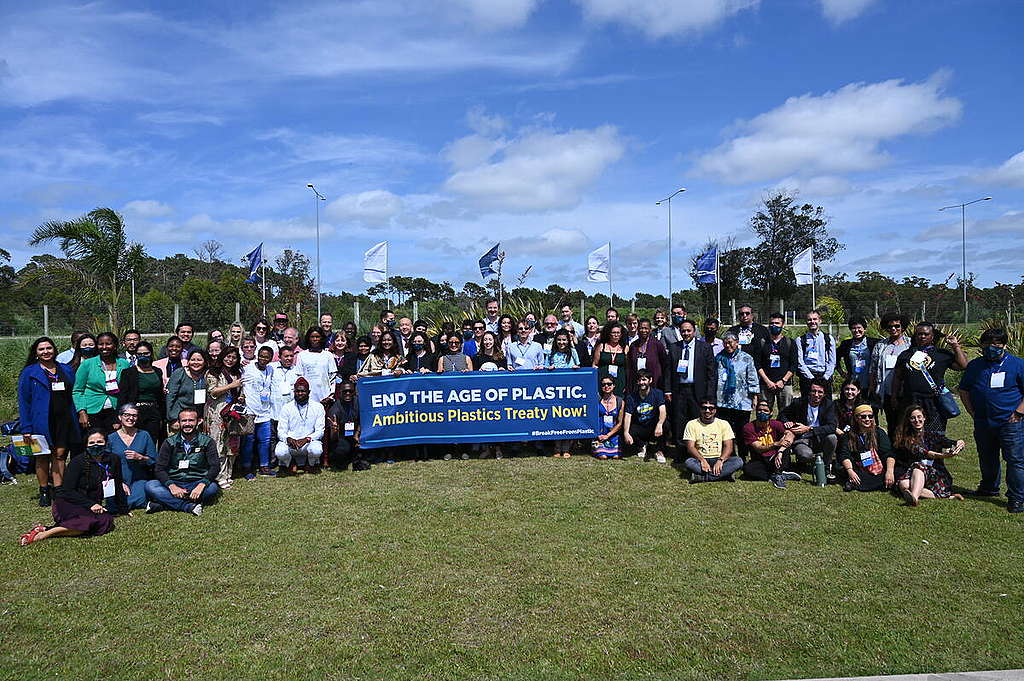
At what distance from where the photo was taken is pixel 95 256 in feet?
49.4

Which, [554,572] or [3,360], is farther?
[3,360]

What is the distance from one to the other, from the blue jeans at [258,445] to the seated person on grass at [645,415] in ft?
14.1

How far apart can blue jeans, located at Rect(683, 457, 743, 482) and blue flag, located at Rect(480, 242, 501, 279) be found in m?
11.8

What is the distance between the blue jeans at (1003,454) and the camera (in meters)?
6.43

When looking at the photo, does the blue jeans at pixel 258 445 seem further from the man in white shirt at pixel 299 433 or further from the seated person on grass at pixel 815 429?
the seated person on grass at pixel 815 429

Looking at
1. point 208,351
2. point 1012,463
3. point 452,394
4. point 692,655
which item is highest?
point 208,351

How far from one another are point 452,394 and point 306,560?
3.96 meters

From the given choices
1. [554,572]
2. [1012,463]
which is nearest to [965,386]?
[1012,463]

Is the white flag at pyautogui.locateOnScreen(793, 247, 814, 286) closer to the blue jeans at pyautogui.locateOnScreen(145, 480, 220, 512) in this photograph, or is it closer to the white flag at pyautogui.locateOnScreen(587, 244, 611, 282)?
the white flag at pyautogui.locateOnScreen(587, 244, 611, 282)

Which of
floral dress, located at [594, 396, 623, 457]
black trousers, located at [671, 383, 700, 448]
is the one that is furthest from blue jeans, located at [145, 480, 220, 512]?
black trousers, located at [671, 383, 700, 448]

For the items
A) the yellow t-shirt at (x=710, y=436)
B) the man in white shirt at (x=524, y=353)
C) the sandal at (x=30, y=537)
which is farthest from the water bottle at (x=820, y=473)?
the sandal at (x=30, y=537)

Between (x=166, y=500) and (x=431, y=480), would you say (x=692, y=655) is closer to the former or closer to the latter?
(x=431, y=480)

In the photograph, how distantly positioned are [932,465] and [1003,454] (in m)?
0.59

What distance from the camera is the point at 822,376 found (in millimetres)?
9133
